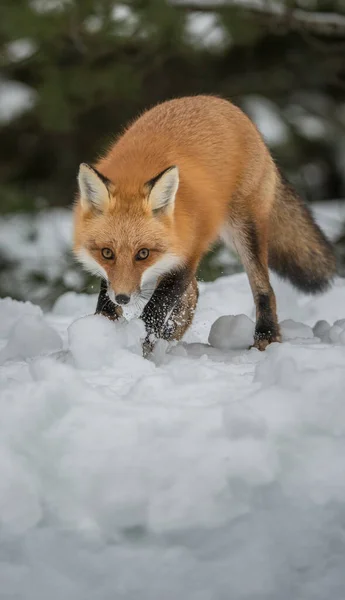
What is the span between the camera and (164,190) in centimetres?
346

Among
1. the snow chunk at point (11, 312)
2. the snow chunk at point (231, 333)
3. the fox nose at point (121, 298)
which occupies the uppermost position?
the fox nose at point (121, 298)

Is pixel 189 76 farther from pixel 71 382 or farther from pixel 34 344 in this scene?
pixel 71 382

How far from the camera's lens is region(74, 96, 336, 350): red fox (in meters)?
3.44

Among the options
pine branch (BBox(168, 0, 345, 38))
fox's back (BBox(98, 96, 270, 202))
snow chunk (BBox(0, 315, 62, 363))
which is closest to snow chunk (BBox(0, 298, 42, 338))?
snow chunk (BBox(0, 315, 62, 363))

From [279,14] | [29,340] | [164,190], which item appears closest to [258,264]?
[164,190]

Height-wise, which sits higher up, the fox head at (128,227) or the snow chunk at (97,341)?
the fox head at (128,227)

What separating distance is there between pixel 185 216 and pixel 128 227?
31 centimetres

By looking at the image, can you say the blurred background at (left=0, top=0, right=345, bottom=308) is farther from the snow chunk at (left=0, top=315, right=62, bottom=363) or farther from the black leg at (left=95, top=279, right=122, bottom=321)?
the snow chunk at (left=0, top=315, right=62, bottom=363)

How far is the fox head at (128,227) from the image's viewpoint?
338 centimetres

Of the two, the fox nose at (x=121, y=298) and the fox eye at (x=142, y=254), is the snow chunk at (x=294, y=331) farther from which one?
the fox nose at (x=121, y=298)

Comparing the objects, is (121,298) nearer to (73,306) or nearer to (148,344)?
(148,344)

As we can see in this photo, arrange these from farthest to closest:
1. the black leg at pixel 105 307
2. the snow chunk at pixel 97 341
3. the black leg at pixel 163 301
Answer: the black leg at pixel 105 307
the black leg at pixel 163 301
the snow chunk at pixel 97 341

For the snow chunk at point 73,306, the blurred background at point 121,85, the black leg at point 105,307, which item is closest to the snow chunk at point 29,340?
the black leg at point 105,307

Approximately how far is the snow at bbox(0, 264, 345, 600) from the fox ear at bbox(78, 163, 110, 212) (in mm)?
912
